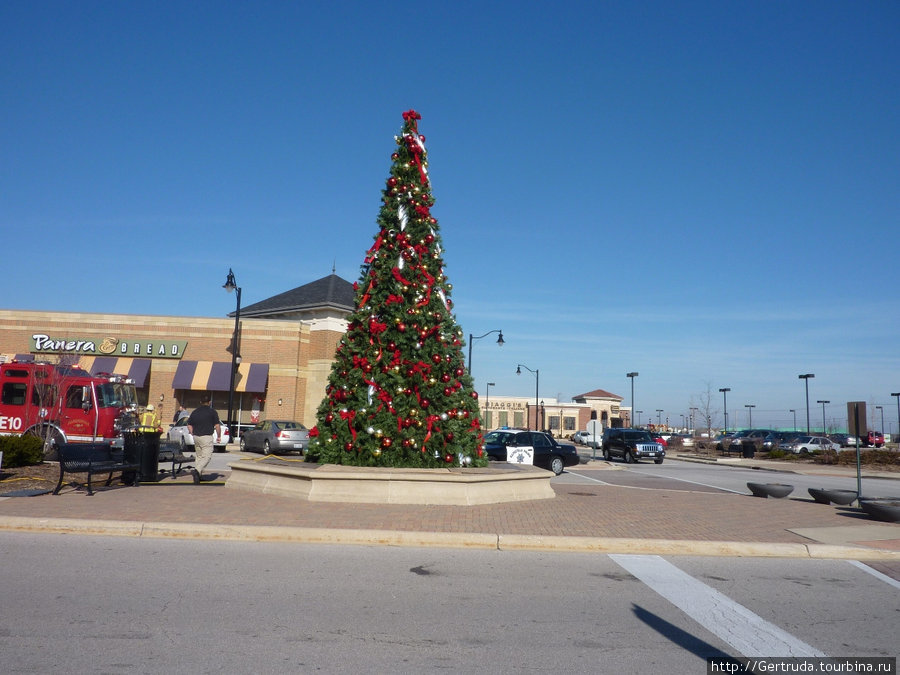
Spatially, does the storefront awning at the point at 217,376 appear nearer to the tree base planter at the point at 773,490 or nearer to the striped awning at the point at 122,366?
the striped awning at the point at 122,366

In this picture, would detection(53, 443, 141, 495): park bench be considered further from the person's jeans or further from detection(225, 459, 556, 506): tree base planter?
detection(225, 459, 556, 506): tree base planter

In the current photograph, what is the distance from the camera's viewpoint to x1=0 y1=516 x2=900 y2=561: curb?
29.5ft

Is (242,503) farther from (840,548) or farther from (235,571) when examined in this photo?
(840,548)

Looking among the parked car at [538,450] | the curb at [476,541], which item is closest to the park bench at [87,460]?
the curb at [476,541]

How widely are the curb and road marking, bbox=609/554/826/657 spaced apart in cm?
63

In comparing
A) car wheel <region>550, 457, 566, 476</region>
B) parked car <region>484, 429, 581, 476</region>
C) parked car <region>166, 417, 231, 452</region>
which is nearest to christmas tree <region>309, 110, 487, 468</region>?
parked car <region>484, 429, 581, 476</region>

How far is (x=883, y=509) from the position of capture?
1166 cm

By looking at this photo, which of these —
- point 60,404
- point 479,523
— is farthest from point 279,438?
point 479,523

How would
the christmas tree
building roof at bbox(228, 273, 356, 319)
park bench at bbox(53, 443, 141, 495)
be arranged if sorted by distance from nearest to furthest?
1. park bench at bbox(53, 443, 141, 495)
2. the christmas tree
3. building roof at bbox(228, 273, 356, 319)

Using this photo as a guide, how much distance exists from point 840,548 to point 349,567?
6755mm

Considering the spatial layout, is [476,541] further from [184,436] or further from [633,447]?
[633,447]

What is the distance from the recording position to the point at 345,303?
4131 centimetres

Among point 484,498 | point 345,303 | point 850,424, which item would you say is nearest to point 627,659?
point 484,498

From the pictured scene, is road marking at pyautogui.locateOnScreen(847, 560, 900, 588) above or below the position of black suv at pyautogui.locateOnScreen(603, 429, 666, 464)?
below
